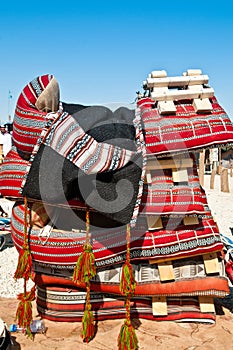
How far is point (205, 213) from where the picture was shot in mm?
3564

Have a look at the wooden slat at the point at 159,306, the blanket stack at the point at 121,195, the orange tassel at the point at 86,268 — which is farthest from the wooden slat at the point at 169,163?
the wooden slat at the point at 159,306

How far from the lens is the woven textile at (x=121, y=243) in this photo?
3564 millimetres

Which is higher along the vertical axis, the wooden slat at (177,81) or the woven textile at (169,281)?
the wooden slat at (177,81)

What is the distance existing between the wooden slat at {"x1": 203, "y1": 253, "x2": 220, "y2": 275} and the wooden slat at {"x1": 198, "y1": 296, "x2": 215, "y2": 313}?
10.3 inches

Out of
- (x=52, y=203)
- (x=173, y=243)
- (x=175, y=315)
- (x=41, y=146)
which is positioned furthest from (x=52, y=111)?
(x=175, y=315)

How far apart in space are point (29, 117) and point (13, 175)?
1.80 feet

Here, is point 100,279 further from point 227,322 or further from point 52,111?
point 52,111

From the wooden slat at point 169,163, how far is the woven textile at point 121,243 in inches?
18.3

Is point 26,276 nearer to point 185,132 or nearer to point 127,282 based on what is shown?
point 127,282

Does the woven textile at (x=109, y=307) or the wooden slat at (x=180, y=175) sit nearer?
the wooden slat at (x=180, y=175)

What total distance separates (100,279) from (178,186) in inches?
42.3

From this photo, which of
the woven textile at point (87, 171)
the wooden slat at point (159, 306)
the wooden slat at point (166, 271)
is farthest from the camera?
the wooden slat at point (159, 306)

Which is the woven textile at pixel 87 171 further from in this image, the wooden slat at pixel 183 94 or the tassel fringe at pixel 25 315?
the tassel fringe at pixel 25 315

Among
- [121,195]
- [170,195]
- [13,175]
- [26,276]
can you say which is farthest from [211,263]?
[13,175]
